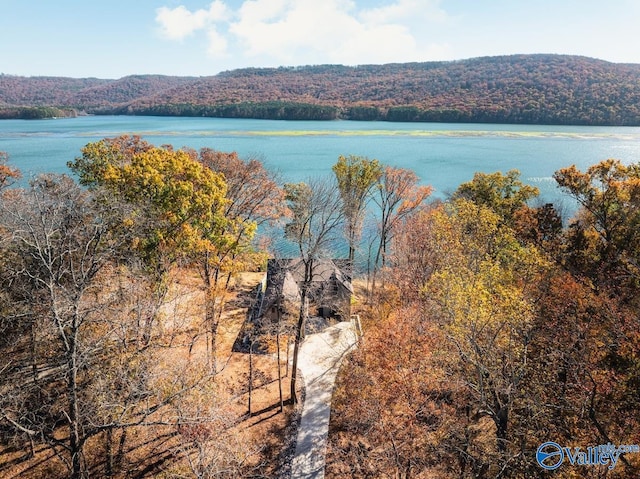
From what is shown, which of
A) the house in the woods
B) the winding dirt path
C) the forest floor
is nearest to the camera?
the forest floor

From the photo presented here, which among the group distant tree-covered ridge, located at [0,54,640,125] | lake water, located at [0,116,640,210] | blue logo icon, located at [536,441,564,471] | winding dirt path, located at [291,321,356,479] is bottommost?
winding dirt path, located at [291,321,356,479]

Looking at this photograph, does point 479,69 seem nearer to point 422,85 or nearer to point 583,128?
point 422,85

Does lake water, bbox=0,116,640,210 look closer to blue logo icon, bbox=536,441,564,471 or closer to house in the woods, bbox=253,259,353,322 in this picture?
house in the woods, bbox=253,259,353,322

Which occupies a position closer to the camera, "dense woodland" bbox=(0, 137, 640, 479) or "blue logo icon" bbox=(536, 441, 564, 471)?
"dense woodland" bbox=(0, 137, 640, 479)

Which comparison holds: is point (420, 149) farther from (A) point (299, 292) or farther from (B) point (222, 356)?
(B) point (222, 356)

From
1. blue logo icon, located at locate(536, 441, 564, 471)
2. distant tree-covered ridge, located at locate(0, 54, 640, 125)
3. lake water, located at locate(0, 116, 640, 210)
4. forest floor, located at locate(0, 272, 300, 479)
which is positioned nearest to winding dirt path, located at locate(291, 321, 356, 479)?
forest floor, located at locate(0, 272, 300, 479)

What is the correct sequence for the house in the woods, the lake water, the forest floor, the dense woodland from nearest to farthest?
the dense woodland < the forest floor < the house in the woods < the lake water

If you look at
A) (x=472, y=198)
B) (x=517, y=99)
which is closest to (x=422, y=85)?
(x=517, y=99)
